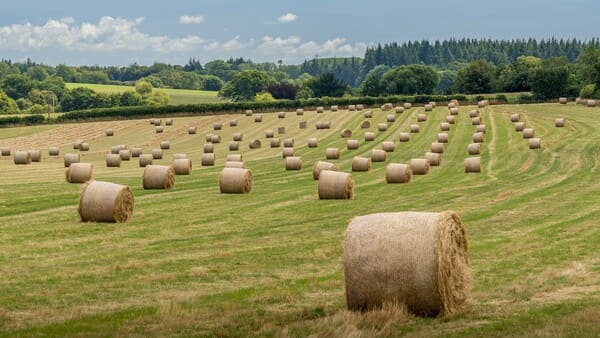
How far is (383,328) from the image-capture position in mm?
14477

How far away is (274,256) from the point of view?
74.2 feet

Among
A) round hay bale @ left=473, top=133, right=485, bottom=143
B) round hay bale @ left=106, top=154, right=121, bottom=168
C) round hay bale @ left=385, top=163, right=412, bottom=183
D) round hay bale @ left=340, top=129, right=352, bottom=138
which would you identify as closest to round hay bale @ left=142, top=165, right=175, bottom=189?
round hay bale @ left=385, top=163, right=412, bottom=183

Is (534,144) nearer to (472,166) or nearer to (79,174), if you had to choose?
(472,166)

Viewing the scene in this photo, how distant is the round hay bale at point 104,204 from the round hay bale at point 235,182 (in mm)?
9283

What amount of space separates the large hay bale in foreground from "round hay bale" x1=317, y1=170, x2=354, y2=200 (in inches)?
769

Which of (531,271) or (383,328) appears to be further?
(531,271)

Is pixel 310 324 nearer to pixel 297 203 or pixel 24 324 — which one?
pixel 24 324

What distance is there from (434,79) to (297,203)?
496 feet

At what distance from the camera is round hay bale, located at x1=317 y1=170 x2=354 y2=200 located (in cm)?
3550

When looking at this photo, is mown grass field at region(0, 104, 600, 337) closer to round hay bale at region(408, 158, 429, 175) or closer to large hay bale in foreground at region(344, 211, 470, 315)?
large hay bale in foreground at region(344, 211, 470, 315)

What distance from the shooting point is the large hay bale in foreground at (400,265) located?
1520 centimetres

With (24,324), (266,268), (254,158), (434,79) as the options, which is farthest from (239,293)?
(434,79)

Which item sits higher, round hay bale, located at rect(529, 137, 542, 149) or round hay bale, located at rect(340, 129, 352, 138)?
round hay bale, located at rect(529, 137, 542, 149)

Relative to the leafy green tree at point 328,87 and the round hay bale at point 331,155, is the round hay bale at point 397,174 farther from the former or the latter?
the leafy green tree at point 328,87
